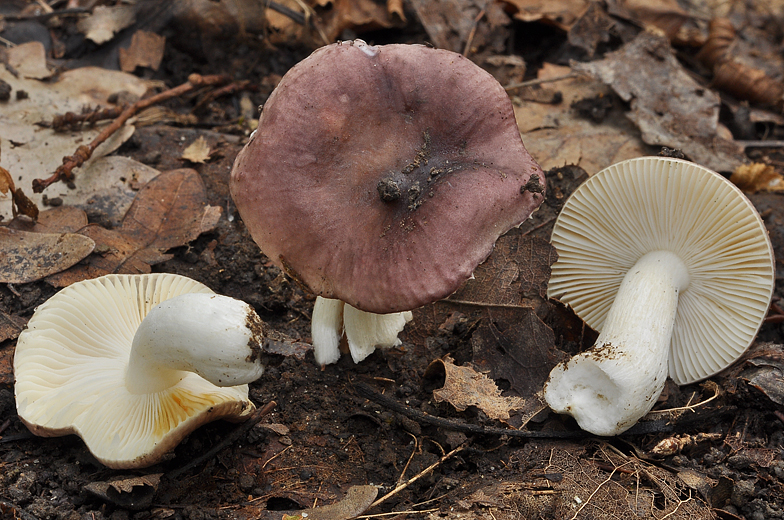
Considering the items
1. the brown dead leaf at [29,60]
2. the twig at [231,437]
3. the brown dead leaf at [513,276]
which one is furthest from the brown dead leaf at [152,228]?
the brown dead leaf at [513,276]

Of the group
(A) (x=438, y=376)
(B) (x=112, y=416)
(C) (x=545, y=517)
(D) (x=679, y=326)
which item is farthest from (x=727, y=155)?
(B) (x=112, y=416)

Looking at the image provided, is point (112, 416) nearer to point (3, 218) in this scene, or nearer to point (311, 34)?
point (3, 218)

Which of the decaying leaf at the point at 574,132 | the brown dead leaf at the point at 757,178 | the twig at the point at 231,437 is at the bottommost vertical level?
the twig at the point at 231,437

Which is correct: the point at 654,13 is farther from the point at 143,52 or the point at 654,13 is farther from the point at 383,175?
the point at 143,52

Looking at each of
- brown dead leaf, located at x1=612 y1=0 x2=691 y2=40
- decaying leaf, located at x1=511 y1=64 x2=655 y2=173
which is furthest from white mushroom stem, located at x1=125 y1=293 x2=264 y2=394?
brown dead leaf, located at x1=612 y1=0 x2=691 y2=40

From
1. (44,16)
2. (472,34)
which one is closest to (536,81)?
(472,34)

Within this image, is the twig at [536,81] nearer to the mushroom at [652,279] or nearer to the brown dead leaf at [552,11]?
the brown dead leaf at [552,11]

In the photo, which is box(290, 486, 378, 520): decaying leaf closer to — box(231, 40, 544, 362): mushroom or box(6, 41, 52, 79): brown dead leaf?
box(231, 40, 544, 362): mushroom
